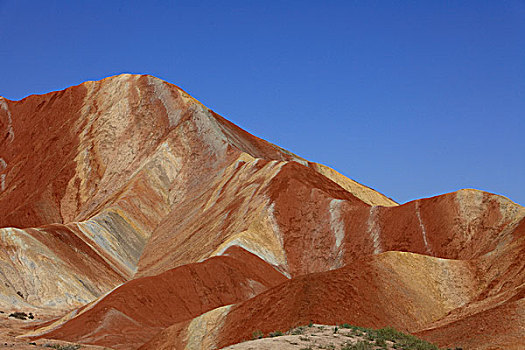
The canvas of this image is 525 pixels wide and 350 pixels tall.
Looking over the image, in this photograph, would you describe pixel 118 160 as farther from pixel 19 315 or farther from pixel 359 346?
pixel 359 346

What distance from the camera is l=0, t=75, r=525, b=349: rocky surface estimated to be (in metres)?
35.1

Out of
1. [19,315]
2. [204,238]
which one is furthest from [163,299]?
[204,238]

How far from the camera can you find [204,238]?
69125 mm

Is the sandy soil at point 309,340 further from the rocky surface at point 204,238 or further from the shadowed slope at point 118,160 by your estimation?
the shadowed slope at point 118,160

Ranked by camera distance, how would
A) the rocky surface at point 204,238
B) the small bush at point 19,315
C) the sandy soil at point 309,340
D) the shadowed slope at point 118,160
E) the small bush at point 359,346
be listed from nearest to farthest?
the sandy soil at point 309,340 → the small bush at point 359,346 → the rocky surface at point 204,238 → the small bush at point 19,315 → the shadowed slope at point 118,160

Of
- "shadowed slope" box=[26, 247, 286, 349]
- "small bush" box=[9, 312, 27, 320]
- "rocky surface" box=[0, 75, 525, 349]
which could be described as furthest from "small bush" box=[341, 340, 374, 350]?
"small bush" box=[9, 312, 27, 320]

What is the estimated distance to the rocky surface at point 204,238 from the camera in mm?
35094

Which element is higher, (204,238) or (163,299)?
(204,238)

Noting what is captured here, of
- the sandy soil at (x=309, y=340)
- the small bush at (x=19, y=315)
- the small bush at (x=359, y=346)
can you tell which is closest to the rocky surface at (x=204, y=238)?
the small bush at (x=19, y=315)

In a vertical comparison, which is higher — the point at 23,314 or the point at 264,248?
the point at 264,248

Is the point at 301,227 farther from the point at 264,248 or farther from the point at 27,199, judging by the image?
the point at 27,199

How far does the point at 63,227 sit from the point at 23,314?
53.5ft

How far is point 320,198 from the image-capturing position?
70.4m

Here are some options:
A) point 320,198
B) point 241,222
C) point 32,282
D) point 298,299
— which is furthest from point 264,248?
point 298,299
